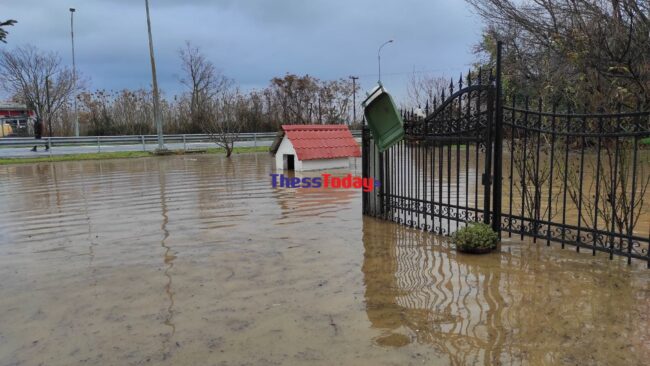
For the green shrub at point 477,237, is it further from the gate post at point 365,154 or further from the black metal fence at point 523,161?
the gate post at point 365,154

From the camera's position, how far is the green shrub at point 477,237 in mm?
5492

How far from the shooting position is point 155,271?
526cm

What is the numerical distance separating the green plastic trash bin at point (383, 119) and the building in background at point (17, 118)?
40.3 m

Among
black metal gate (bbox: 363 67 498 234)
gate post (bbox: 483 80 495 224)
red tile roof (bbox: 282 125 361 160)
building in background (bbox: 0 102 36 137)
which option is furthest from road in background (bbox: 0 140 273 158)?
gate post (bbox: 483 80 495 224)

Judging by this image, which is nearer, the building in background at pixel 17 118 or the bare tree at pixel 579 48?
the bare tree at pixel 579 48

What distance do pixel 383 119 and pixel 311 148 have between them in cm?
952

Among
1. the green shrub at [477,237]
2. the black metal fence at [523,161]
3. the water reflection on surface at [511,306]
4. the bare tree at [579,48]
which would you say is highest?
the bare tree at [579,48]

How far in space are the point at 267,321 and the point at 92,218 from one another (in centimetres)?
606

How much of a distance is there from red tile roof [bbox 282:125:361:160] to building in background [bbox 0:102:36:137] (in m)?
31.9

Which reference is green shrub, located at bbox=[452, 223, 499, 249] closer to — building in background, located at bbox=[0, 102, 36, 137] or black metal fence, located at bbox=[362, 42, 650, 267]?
black metal fence, located at bbox=[362, 42, 650, 267]

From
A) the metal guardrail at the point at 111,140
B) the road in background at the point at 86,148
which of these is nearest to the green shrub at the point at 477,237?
the road in background at the point at 86,148

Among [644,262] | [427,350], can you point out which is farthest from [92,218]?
[644,262]

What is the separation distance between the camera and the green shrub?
5.49 m

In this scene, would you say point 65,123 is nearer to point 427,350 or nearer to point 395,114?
point 395,114
